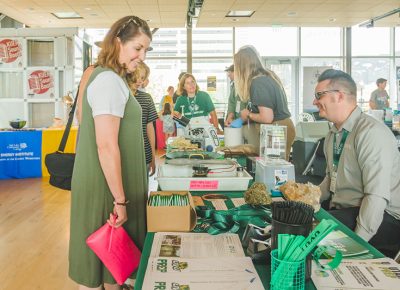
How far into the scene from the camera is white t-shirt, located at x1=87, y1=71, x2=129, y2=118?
143 centimetres

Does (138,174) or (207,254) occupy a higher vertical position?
(138,174)

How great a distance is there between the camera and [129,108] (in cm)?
154

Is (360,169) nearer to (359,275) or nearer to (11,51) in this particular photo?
(359,275)

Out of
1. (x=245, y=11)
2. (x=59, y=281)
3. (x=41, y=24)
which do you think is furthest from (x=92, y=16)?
(x=59, y=281)

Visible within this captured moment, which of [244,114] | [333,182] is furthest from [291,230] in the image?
[244,114]

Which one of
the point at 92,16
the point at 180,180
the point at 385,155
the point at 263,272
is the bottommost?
the point at 263,272

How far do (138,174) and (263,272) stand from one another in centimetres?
75

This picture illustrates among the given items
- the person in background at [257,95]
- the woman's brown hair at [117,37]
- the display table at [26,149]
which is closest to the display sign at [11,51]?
the display table at [26,149]

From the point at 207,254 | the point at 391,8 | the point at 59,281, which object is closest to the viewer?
the point at 207,254

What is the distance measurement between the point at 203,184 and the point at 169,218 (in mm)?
561

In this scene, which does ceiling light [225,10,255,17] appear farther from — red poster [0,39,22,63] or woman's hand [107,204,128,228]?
woman's hand [107,204,128,228]

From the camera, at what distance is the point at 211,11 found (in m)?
9.59

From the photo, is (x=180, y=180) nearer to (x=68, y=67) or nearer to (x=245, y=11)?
(x=68, y=67)

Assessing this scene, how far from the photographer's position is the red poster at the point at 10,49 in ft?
21.1
